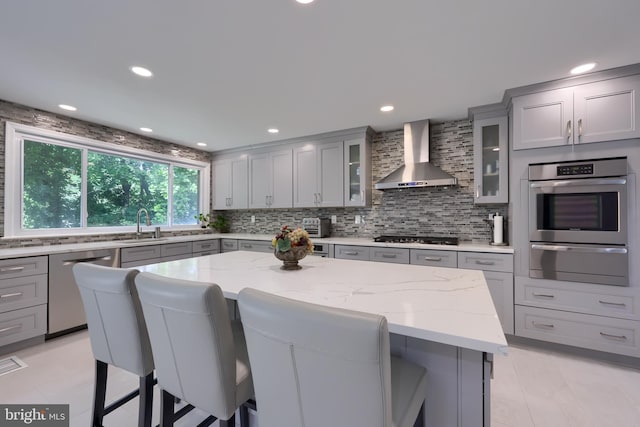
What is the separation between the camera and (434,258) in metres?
2.95

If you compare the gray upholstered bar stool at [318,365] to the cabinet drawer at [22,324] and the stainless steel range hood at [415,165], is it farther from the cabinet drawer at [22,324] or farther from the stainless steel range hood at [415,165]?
the cabinet drawer at [22,324]

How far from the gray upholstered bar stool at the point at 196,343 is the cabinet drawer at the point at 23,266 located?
2387mm

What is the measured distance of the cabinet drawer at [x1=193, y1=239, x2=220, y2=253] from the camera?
409cm

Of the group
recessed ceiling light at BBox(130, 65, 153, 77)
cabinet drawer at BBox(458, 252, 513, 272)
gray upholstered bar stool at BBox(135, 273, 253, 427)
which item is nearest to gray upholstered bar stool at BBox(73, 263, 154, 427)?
gray upholstered bar stool at BBox(135, 273, 253, 427)

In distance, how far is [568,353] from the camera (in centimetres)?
247

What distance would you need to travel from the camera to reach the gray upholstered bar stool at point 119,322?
1.23 meters

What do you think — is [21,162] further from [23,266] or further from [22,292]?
[22,292]

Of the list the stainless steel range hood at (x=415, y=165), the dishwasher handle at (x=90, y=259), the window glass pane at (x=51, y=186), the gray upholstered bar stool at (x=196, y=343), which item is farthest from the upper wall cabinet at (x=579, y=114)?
the window glass pane at (x=51, y=186)

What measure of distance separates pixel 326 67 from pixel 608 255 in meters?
2.75

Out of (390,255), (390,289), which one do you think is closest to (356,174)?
(390,255)

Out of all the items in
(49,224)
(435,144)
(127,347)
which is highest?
(435,144)

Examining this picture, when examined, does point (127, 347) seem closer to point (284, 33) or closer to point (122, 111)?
point (284, 33)

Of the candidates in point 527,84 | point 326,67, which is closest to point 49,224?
point 326,67

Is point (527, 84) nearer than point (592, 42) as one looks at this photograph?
No
